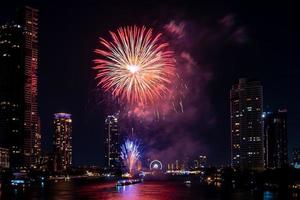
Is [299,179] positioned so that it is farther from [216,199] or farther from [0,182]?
[0,182]

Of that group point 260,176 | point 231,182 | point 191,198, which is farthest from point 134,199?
point 231,182

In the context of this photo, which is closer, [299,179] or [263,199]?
[263,199]

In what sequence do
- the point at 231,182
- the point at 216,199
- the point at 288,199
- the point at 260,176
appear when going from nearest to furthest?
the point at 288,199
the point at 216,199
the point at 260,176
the point at 231,182

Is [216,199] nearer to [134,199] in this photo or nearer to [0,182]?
[134,199]

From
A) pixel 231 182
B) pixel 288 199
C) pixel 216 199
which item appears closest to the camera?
pixel 288 199

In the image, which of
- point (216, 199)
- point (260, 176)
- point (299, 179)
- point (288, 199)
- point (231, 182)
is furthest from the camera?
point (231, 182)

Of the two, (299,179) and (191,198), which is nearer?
(191,198)

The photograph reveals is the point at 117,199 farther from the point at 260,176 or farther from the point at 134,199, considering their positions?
the point at 260,176

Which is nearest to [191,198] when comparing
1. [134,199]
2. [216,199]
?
[216,199]
